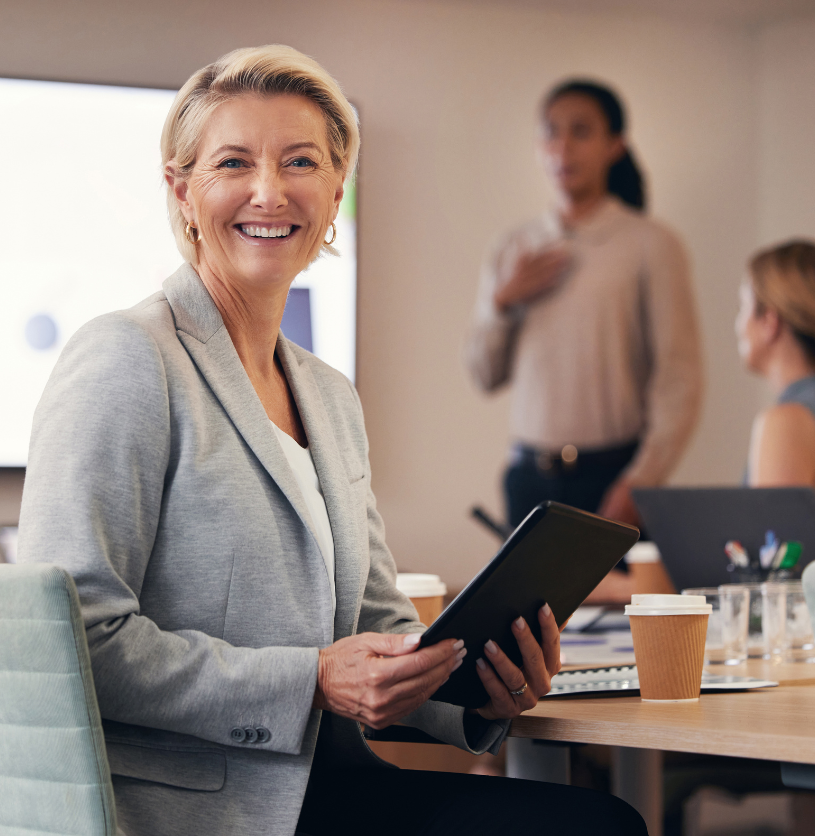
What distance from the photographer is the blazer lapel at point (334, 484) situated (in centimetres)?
103

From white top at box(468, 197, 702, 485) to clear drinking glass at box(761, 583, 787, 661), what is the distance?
169 centimetres

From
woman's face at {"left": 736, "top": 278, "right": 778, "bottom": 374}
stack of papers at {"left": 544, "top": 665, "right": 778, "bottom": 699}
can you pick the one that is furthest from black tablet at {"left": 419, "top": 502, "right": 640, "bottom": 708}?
woman's face at {"left": 736, "top": 278, "right": 778, "bottom": 374}

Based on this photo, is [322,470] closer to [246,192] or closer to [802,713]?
[246,192]

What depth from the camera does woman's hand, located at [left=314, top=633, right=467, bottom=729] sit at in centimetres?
87

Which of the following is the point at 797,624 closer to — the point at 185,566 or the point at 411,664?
the point at 411,664

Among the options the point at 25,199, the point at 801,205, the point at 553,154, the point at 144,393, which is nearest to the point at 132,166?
the point at 25,199

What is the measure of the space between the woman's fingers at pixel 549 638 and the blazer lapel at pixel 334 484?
19cm

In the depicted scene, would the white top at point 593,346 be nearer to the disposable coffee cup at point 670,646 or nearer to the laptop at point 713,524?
the laptop at point 713,524

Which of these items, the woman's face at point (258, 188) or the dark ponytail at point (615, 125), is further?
the dark ponytail at point (615, 125)

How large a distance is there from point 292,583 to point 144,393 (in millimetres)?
237

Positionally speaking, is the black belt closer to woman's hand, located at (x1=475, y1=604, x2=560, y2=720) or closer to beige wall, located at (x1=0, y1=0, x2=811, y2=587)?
beige wall, located at (x1=0, y1=0, x2=811, y2=587)

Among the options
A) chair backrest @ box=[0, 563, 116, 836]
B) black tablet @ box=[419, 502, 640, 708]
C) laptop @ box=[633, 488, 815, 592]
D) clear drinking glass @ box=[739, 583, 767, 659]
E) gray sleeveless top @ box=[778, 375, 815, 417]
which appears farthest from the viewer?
gray sleeveless top @ box=[778, 375, 815, 417]

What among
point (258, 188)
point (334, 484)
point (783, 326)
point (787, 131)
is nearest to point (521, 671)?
point (334, 484)

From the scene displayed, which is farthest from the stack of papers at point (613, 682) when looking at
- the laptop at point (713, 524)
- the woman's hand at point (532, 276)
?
the woman's hand at point (532, 276)
